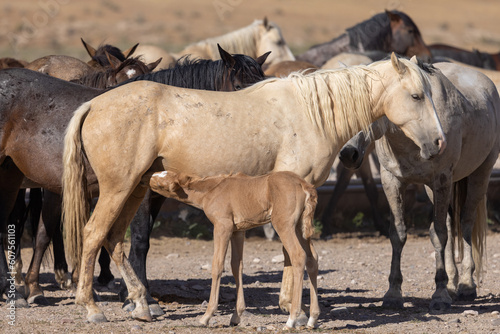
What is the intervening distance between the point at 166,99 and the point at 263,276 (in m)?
3.28

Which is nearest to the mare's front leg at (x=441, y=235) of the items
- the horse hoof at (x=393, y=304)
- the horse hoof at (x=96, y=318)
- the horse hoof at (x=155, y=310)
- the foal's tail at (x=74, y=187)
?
the horse hoof at (x=393, y=304)

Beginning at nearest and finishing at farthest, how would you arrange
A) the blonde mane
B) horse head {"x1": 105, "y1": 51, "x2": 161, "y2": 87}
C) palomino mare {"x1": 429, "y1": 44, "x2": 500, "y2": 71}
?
horse head {"x1": 105, "y1": 51, "x2": 161, "y2": 87} → the blonde mane → palomino mare {"x1": 429, "y1": 44, "x2": 500, "y2": 71}

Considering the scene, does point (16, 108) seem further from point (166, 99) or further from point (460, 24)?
point (460, 24)

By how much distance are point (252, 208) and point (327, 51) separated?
957cm

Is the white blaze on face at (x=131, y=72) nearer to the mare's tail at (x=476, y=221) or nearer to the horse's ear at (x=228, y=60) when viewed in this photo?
the horse's ear at (x=228, y=60)

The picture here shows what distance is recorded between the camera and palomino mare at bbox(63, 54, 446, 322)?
4992 mm

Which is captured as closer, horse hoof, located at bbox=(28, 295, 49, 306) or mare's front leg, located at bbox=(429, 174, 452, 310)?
mare's front leg, located at bbox=(429, 174, 452, 310)

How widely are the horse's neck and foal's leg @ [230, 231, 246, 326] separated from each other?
30.1 ft

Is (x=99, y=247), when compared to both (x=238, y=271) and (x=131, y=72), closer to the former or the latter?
(x=238, y=271)

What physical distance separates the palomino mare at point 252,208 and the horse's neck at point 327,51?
9228mm

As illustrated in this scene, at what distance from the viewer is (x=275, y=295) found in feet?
22.0

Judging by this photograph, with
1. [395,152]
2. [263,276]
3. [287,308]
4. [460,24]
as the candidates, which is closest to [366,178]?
[263,276]

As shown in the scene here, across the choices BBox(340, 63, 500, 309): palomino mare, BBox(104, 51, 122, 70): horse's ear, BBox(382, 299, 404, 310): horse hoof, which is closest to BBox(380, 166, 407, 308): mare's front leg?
BBox(340, 63, 500, 309): palomino mare

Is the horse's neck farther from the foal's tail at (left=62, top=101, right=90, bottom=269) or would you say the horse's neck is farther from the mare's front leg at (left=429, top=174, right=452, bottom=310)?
the foal's tail at (left=62, top=101, right=90, bottom=269)
